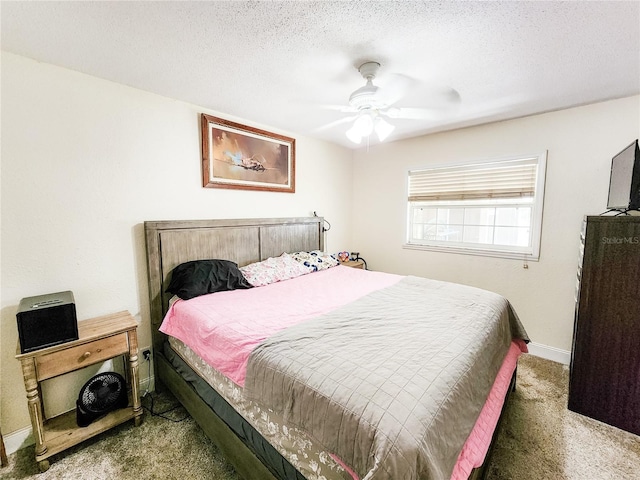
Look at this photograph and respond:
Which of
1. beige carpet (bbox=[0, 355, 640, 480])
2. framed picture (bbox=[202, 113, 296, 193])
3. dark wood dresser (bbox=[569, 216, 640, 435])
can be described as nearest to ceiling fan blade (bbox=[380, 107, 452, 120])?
framed picture (bbox=[202, 113, 296, 193])

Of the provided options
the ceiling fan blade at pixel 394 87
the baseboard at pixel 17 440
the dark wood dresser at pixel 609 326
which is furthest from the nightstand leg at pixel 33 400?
the dark wood dresser at pixel 609 326

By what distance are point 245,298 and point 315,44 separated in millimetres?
1712

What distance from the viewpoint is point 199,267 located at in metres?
2.25

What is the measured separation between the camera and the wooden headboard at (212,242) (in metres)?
2.18

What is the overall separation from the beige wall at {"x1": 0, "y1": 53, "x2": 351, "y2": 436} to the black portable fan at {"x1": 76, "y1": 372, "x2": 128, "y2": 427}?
0.79 feet

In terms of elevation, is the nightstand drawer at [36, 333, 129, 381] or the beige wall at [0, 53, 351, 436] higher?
the beige wall at [0, 53, 351, 436]

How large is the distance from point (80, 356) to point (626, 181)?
361 centimetres

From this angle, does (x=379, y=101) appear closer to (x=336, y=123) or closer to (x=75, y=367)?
(x=336, y=123)

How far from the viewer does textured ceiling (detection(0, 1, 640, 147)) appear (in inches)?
50.4

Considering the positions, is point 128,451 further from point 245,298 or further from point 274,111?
point 274,111

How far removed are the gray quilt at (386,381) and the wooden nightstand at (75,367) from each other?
1.06m

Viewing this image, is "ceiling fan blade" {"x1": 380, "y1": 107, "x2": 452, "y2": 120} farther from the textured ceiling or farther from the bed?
the bed

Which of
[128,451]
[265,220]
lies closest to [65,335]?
[128,451]

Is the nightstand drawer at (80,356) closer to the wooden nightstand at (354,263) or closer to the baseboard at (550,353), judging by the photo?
the wooden nightstand at (354,263)
